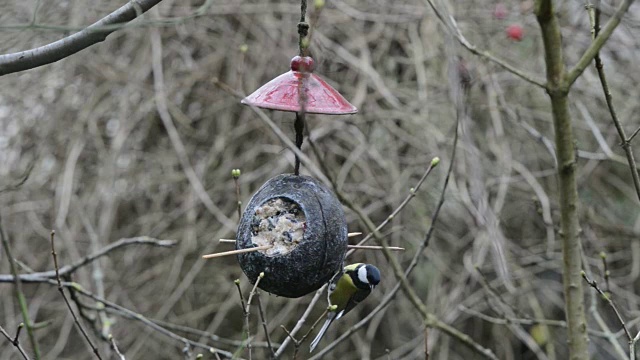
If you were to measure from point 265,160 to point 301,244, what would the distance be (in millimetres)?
2110

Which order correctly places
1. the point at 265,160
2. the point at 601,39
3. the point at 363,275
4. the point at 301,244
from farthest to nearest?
1. the point at 265,160
2. the point at 363,275
3. the point at 301,244
4. the point at 601,39

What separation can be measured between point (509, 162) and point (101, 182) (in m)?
1.85

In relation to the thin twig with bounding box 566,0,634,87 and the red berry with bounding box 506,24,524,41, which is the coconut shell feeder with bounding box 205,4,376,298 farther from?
the red berry with bounding box 506,24,524,41

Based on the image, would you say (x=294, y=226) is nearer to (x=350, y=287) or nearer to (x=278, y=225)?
(x=278, y=225)

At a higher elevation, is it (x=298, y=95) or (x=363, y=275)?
(x=298, y=95)

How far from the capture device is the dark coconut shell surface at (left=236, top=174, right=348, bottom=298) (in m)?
1.64

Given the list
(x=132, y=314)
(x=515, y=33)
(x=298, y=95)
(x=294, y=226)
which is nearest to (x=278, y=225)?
(x=294, y=226)

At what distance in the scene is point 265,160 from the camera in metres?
3.72

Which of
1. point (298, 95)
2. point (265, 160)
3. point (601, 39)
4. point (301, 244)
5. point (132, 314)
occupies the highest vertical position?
point (601, 39)

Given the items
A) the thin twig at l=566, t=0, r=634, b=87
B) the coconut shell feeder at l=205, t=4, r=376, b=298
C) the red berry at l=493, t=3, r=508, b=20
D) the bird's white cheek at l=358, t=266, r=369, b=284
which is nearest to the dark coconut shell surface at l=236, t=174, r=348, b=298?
the coconut shell feeder at l=205, t=4, r=376, b=298

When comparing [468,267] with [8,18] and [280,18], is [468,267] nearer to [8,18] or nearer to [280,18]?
[280,18]

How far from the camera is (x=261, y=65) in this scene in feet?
12.2

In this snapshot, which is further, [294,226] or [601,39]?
[294,226]

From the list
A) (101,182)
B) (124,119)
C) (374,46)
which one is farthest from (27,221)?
(374,46)
